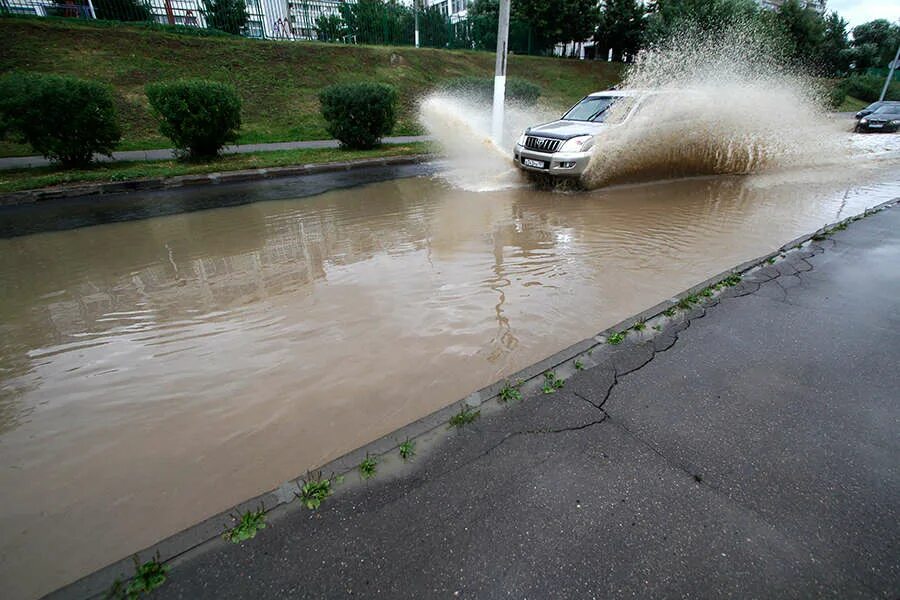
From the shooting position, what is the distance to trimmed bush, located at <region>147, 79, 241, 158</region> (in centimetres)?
1012

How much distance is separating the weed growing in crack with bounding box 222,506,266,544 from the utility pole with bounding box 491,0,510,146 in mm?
11882

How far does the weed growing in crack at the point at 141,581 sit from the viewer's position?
68.2 inches

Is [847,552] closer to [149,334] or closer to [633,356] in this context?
[633,356]

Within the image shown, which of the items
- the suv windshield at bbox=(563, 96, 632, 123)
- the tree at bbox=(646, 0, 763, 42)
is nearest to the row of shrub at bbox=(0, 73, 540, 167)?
the suv windshield at bbox=(563, 96, 632, 123)

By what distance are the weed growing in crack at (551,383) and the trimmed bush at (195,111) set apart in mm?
11127

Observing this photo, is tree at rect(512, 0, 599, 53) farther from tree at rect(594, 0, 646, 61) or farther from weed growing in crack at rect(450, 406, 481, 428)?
weed growing in crack at rect(450, 406, 481, 428)

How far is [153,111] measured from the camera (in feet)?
34.6

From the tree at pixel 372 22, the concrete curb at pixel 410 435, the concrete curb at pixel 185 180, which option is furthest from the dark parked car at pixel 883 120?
the tree at pixel 372 22

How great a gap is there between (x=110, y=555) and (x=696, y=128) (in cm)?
1163

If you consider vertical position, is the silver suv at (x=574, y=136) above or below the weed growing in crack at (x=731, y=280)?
above

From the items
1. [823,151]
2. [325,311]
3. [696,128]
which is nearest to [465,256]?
[325,311]

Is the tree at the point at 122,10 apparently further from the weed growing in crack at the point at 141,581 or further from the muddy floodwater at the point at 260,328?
the weed growing in crack at the point at 141,581

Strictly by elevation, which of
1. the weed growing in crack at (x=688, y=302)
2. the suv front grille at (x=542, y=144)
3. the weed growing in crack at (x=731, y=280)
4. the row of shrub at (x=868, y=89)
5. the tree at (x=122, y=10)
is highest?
the tree at (x=122, y=10)

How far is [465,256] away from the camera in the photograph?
18.1 feet
